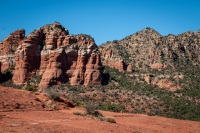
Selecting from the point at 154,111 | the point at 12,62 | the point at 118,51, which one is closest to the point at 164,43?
the point at 118,51

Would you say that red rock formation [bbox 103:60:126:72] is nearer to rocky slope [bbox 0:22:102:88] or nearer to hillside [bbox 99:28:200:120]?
hillside [bbox 99:28:200:120]

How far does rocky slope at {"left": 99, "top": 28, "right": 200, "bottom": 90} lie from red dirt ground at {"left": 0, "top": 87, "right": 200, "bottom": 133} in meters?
53.6

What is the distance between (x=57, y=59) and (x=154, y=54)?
36423 millimetres

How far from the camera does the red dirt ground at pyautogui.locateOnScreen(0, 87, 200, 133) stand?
14.0m

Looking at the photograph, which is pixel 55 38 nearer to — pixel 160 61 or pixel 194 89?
pixel 160 61

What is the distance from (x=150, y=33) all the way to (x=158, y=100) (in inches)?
1661

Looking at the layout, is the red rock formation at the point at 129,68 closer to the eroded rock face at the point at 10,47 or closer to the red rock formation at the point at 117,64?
the red rock formation at the point at 117,64

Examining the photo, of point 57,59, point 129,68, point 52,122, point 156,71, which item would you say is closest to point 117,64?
point 129,68

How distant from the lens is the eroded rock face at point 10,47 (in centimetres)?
7750

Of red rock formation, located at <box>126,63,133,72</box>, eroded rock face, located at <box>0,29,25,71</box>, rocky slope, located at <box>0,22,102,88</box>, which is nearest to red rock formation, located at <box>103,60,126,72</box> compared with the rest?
red rock formation, located at <box>126,63,133,72</box>

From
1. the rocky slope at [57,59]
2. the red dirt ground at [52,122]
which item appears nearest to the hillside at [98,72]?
the rocky slope at [57,59]

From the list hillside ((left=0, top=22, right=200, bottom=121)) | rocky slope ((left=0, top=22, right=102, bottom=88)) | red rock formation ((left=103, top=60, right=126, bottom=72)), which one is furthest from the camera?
red rock formation ((left=103, top=60, right=126, bottom=72))

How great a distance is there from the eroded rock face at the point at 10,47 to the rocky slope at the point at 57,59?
3.63 metres

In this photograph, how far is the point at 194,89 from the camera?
66.9 meters
